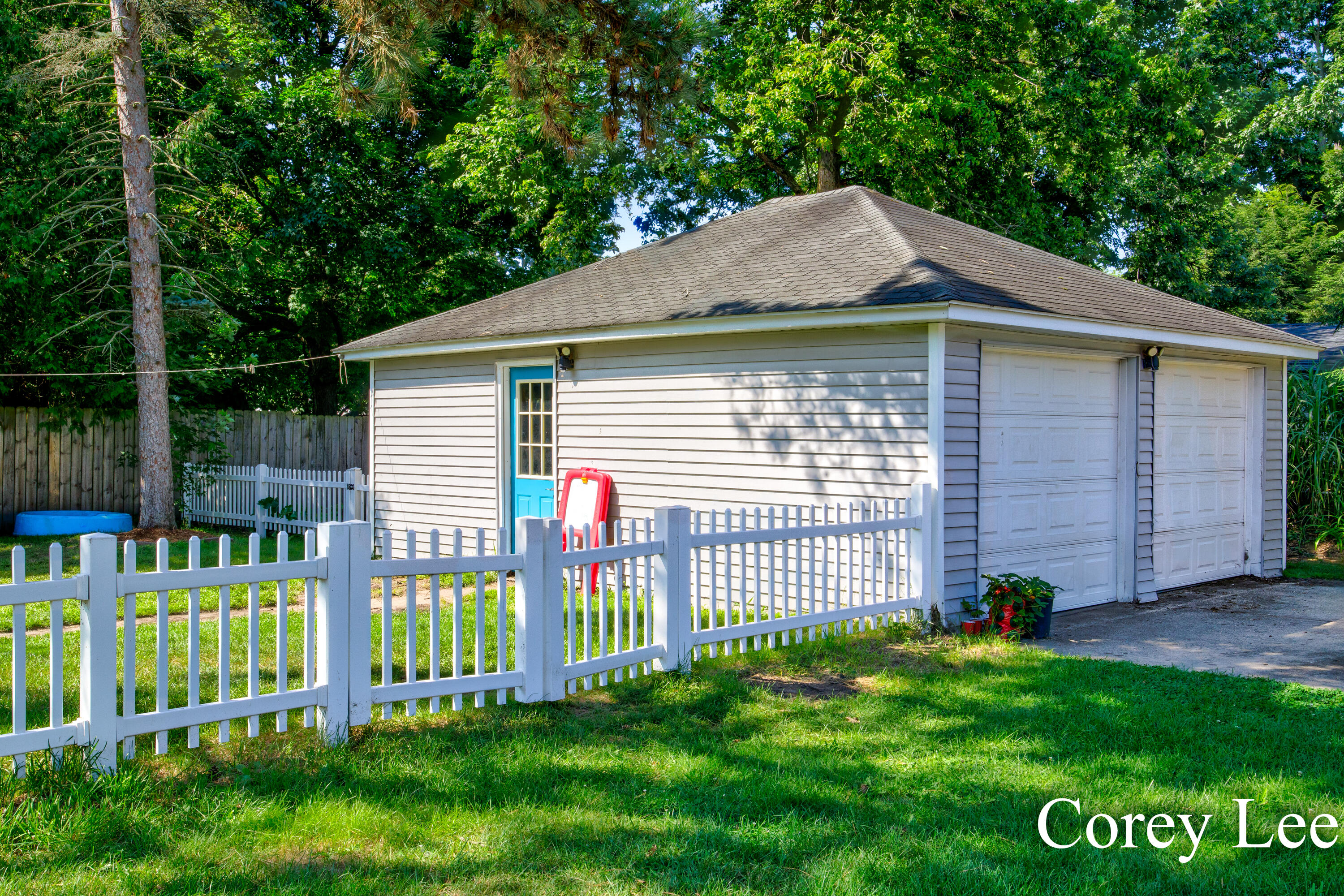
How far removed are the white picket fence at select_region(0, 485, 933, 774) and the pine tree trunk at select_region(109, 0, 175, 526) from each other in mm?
7079

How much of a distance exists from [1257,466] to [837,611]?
6409 mm

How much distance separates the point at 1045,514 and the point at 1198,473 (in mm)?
2721

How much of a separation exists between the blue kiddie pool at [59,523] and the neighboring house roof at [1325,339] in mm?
16803

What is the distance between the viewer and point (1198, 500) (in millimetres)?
10391

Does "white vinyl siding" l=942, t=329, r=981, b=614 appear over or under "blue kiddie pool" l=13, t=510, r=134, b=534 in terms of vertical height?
over

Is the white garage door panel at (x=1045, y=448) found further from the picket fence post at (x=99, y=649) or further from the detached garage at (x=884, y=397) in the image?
the picket fence post at (x=99, y=649)

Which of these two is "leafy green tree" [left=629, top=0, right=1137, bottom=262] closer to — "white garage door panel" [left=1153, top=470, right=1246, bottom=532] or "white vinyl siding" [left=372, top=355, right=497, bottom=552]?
"white vinyl siding" [left=372, top=355, right=497, bottom=552]

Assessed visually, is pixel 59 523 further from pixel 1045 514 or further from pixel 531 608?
pixel 1045 514

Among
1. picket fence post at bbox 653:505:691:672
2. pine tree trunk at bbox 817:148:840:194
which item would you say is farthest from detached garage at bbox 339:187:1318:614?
pine tree trunk at bbox 817:148:840:194

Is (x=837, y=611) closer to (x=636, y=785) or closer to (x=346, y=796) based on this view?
(x=636, y=785)

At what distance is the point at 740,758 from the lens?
4680 millimetres

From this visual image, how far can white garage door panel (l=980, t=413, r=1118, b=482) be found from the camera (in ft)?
26.7

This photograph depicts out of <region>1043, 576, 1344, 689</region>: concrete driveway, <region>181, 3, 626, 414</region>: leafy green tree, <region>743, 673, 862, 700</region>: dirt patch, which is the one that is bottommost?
<region>1043, 576, 1344, 689</region>: concrete driveway

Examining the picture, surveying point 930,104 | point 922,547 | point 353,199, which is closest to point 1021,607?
point 922,547
